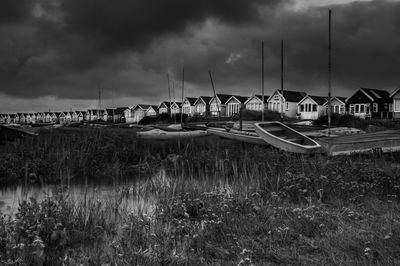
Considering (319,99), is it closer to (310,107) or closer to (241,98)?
(310,107)

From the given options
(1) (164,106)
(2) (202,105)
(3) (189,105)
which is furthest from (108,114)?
(2) (202,105)

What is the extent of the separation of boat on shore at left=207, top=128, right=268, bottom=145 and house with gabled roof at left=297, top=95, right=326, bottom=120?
41416mm

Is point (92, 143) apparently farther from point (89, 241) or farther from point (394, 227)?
point (394, 227)

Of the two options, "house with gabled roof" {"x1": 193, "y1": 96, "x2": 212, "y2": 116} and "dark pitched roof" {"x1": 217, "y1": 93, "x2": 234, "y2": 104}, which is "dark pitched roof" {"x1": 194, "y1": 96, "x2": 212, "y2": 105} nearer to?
"house with gabled roof" {"x1": 193, "y1": 96, "x2": 212, "y2": 116}

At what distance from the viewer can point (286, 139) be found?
19.8 meters

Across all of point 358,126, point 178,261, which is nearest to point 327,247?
point 178,261

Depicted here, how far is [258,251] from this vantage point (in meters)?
4.89

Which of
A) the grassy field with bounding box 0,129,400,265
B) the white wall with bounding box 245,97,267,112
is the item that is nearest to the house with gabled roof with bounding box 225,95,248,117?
the white wall with bounding box 245,97,267,112

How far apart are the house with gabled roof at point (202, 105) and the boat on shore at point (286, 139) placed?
6092 cm

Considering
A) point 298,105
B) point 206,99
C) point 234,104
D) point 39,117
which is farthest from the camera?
point 39,117

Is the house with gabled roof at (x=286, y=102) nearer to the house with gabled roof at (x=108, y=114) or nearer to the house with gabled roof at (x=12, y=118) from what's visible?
the house with gabled roof at (x=108, y=114)

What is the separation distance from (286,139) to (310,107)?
165 ft

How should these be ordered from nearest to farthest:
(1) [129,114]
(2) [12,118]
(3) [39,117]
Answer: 1. (1) [129,114]
2. (3) [39,117]
3. (2) [12,118]

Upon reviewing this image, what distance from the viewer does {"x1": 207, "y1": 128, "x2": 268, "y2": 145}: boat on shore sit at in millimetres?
22359
